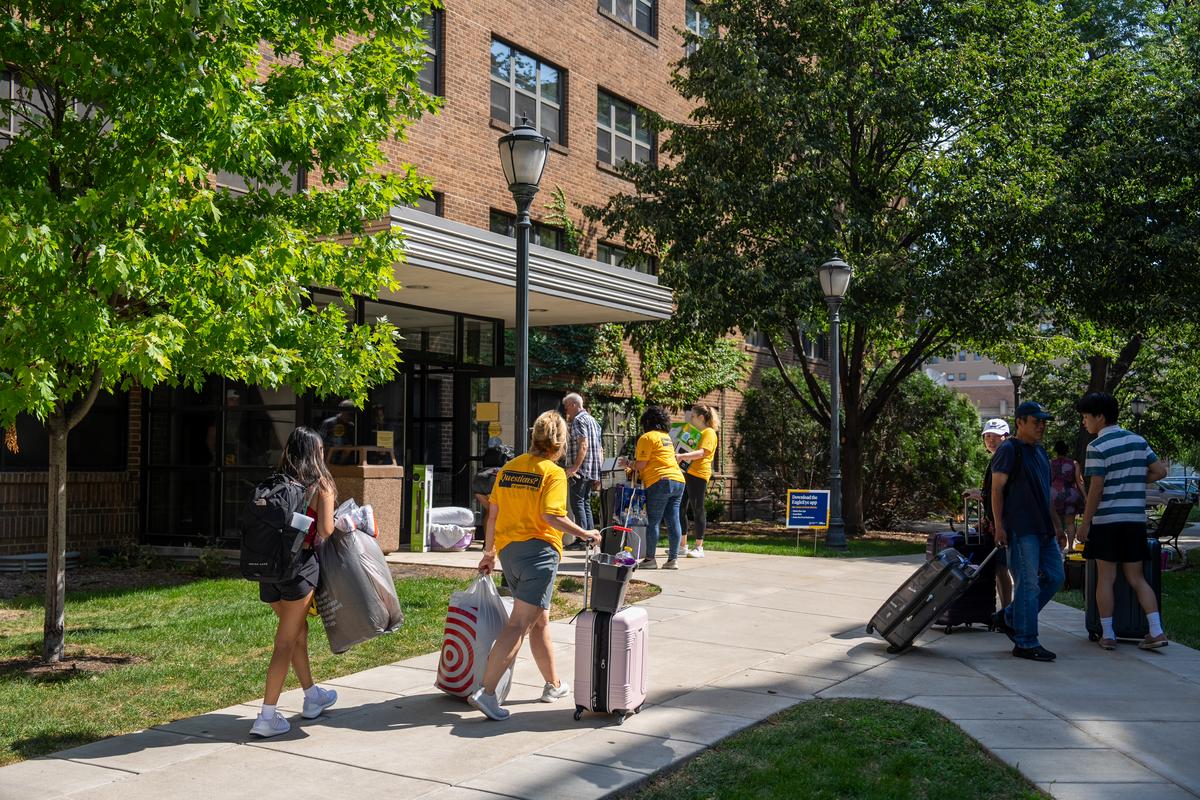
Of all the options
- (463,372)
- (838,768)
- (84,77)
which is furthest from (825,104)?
(838,768)

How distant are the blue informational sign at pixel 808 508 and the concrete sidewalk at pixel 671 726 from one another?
6.11 metres

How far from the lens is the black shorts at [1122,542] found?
853 cm

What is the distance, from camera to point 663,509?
1238 cm

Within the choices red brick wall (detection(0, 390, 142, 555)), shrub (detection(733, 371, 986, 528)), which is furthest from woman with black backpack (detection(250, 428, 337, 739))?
shrub (detection(733, 371, 986, 528))

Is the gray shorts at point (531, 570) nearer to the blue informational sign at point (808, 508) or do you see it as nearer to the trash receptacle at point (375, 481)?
the trash receptacle at point (375, 481)

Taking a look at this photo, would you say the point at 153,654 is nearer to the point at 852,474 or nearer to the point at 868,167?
the point at 852,474

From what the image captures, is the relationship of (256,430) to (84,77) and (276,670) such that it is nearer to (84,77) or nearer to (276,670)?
(84,77)

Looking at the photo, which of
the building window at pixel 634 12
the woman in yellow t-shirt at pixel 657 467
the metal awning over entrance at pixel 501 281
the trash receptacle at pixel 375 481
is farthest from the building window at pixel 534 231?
the woman in yellow t-shirt at pixel 657 467

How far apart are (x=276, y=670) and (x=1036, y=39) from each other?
17.9 metres

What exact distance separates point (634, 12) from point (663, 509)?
15.0 m

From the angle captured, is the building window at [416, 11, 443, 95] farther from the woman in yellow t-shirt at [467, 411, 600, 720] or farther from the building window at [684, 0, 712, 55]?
the woman in yellow t-shirt at [467, 411, 600, 720]

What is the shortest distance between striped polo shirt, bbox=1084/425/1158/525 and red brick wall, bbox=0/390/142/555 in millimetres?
11201

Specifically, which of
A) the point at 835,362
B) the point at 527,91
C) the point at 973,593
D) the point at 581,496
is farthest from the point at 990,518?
the point at 527,91

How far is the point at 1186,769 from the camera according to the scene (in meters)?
5.43
